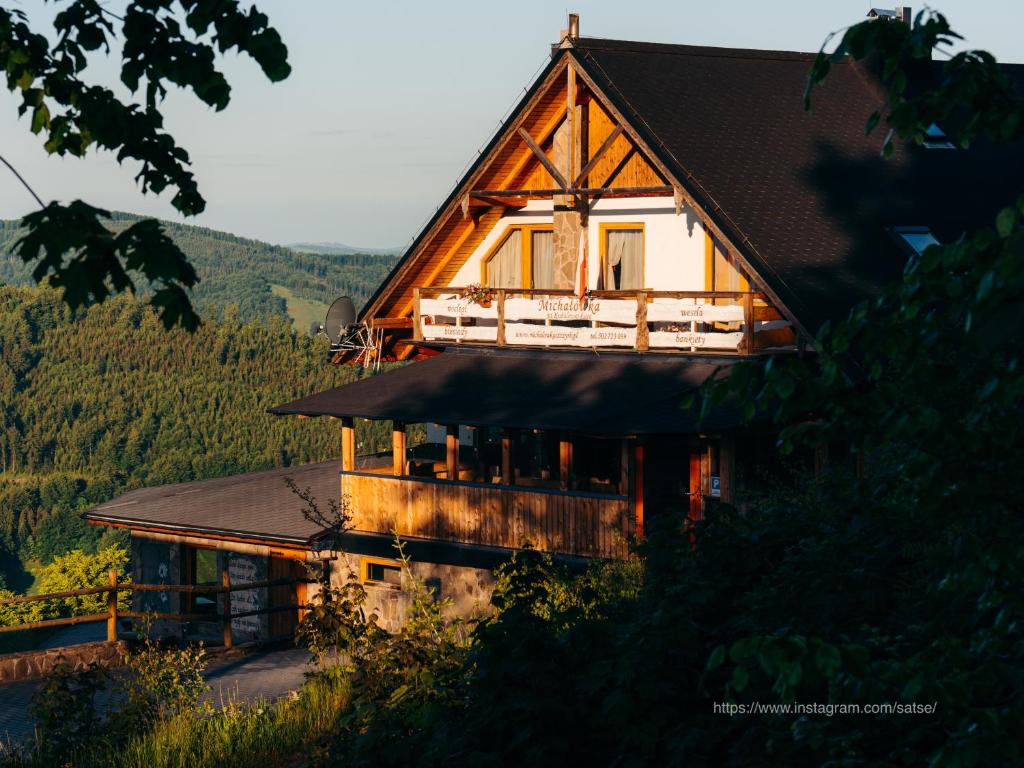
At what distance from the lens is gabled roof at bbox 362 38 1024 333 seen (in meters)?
23.4

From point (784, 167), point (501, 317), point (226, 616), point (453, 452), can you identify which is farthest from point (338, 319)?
point (784, 167)

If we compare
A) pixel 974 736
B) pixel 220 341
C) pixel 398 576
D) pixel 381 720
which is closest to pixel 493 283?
pixel 398 576

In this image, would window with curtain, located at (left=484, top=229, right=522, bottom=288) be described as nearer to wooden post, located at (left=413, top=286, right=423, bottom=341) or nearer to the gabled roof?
the gabled roof

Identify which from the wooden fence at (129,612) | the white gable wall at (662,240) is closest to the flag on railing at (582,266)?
the white gable wall at (662,240)

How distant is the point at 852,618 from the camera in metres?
9.83

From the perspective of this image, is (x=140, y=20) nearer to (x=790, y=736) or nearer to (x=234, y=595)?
(x=790, y=736)

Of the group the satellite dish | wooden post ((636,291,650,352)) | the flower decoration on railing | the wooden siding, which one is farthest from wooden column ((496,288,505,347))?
the satellite dish

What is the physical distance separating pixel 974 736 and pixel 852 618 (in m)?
3.90

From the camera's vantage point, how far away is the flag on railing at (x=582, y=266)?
83.7ft

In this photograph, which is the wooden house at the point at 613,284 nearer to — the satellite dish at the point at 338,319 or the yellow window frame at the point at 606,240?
the yellow window frame at the point at 606,240

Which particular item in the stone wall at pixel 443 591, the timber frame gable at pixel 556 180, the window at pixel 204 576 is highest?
the timber frame gable at pixel 556 180

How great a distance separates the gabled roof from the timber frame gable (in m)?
0.06

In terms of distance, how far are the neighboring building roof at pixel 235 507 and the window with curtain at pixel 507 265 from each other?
5671 millimetres

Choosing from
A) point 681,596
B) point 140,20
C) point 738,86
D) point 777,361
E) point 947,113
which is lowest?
point 681,596
